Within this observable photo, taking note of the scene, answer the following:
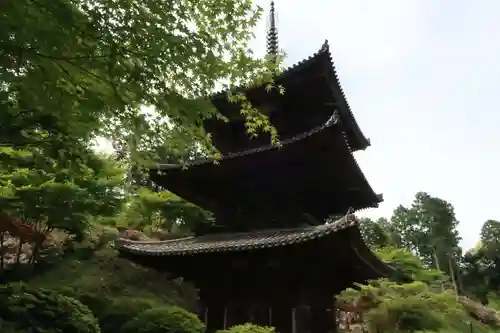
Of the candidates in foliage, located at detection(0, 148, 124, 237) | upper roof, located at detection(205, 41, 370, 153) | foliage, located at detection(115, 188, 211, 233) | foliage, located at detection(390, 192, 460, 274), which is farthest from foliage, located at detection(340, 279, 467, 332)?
foliage, located at detection(390, 192, 460, 274)

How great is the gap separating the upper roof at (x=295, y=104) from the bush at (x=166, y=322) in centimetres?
515

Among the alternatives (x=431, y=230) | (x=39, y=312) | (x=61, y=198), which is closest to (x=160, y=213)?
(x=61, y=198)

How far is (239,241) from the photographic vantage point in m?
9.04

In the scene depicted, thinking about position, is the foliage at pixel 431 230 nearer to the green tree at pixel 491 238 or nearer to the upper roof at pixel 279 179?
the green tree at pixel 491 238

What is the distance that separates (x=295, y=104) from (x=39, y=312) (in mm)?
7936

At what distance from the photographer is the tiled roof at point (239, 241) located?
298 inches

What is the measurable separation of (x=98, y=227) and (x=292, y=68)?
14.6 metres

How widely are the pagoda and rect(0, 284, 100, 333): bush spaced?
244cm

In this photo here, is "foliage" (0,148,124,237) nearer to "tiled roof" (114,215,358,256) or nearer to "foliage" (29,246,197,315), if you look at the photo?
"foliage" (29,246,197,315)

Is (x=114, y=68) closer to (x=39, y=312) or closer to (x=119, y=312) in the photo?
(x=39, y=312)

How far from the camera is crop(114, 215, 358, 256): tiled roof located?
7574 millimetres

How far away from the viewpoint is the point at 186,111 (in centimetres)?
523

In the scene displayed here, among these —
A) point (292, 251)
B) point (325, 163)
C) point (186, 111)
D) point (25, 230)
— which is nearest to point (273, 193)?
point (325, 163)

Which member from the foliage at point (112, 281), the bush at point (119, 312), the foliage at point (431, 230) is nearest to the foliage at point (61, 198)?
the foliage at point (112, 281)
